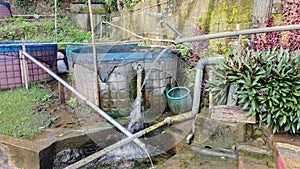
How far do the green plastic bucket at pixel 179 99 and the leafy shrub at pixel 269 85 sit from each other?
3.10ft

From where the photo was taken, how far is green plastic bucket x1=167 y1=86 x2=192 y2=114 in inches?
114

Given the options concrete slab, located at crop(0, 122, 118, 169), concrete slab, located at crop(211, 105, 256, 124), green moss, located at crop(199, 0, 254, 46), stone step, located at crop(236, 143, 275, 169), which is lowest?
concrete slab, located at crop(0, 122, 118, 169)

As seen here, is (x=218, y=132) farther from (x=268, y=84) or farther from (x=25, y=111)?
(x=25, y=111)

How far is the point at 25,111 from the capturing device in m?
2.78

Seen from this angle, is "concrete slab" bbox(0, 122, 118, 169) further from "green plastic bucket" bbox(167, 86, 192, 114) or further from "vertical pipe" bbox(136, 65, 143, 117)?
"green plastic bucket" bbox(167, 86, 192, 114)

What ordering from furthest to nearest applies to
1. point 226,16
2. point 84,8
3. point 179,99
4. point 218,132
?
point 84,8, point 226,16, point 179,99, point 218,132

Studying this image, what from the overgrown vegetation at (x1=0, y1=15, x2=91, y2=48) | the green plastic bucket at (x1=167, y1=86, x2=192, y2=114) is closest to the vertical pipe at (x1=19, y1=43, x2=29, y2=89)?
Answer: the green plastic bucket at (x1=167, y1=86, x2=192, y2=114)

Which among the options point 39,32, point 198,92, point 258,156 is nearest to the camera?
point 258,156

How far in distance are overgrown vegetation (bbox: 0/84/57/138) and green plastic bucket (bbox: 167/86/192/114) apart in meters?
1.53

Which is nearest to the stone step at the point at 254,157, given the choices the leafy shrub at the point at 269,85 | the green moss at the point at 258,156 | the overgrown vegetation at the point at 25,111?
the green moss at the point at 258,156

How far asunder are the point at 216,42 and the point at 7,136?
292 centimetres

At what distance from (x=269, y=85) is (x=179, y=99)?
1.28 m

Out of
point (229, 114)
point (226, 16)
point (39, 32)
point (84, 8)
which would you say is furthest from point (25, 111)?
point (84, 8)

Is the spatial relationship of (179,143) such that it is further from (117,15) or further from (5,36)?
(5,36)
